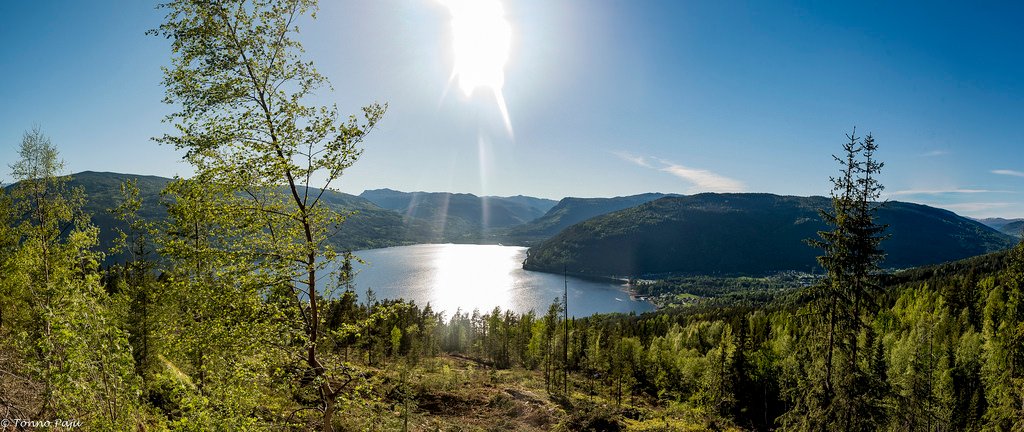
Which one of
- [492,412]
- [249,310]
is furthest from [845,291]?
[492,412]

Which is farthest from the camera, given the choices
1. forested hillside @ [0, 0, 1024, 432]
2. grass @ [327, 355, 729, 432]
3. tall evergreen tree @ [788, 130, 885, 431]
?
grass @ [327, 355, 729, 432]

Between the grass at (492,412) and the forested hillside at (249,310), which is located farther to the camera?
the grass at (492,412)

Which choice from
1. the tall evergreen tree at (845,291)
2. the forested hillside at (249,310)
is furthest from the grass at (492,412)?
the tall evergreen tree at (845,291)

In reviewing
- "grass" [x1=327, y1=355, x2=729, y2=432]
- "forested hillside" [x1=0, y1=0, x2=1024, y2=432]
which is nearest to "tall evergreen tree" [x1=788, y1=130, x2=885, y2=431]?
"forested hillside" [x1=0, y1=0, x2=1024, y2=432]

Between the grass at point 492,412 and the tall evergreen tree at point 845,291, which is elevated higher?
the tall evergreen tree at point 845,291

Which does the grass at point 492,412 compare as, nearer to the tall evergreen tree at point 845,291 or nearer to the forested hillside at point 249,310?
the forested hillside at point 249,310

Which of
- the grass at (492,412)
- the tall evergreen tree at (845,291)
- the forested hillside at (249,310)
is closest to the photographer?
the forested hillside at (249,310)

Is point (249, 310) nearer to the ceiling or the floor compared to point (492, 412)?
nearer to the ceiling

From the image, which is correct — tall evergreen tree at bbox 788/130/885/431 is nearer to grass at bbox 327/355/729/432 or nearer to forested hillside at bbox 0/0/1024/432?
forested hillside at bbox 0/0/1024/432

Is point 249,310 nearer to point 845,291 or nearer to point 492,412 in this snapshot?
point 845,291

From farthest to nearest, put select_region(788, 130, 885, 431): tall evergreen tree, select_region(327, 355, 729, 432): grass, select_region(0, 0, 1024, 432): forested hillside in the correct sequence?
select_region(327, 355, 729, 432): grass → select_region(788, 130, 885, 431): tall evergreen tree → select_region(0, 0, 1024, 432): forested hillside

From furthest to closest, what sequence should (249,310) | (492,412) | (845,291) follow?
(492,412) → (845,291) → (249,310)

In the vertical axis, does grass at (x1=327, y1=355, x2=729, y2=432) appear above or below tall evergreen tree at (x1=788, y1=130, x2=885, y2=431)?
below

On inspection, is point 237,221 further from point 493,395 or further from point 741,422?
point 741,422
